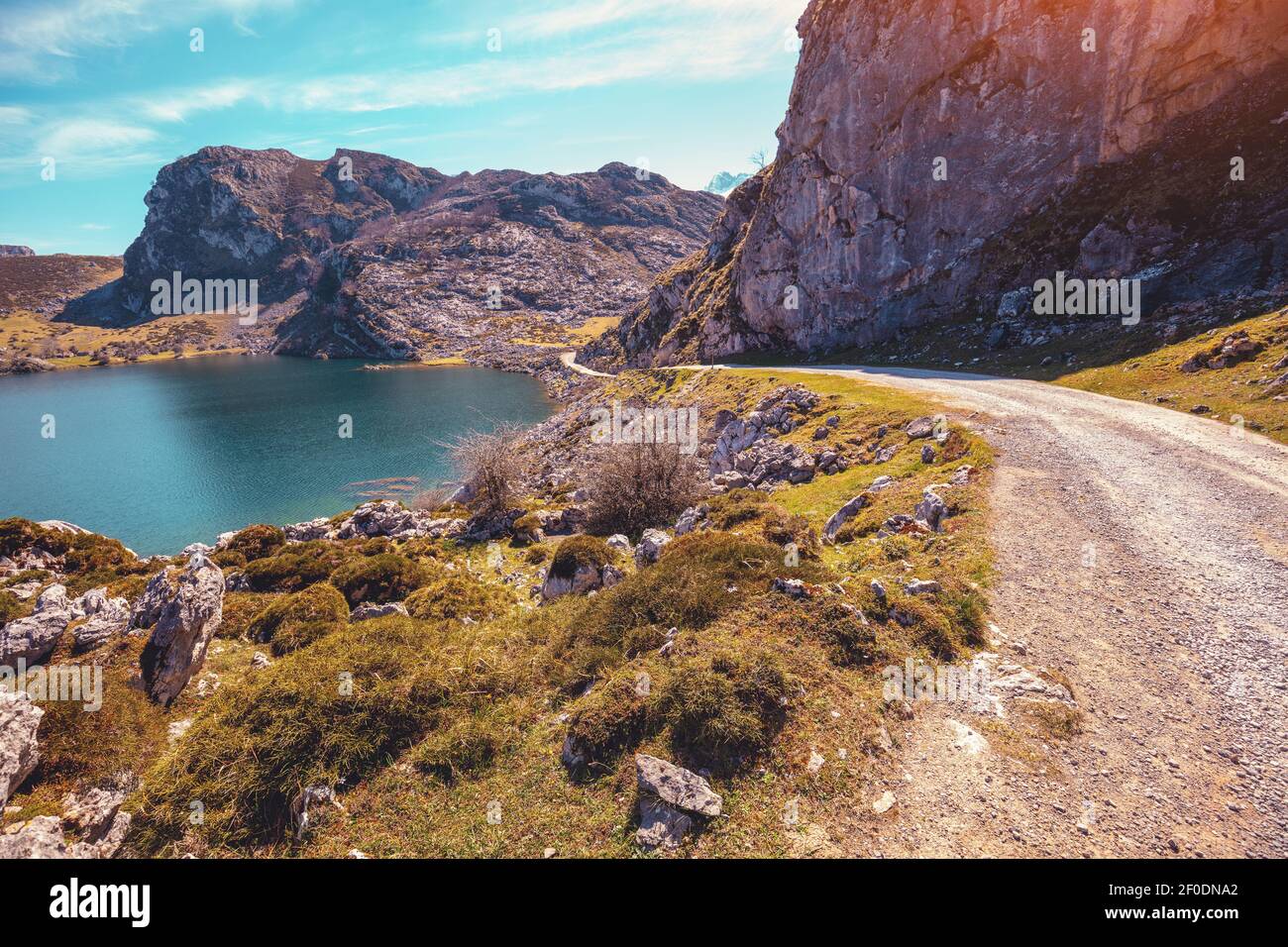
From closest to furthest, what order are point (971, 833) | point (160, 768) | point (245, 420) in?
point (971, 833)
point (160, 768)
point (245, 420)

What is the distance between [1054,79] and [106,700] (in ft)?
288

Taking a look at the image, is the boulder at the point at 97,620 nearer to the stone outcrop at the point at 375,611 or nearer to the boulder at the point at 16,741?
the boulder at the point at 16,741

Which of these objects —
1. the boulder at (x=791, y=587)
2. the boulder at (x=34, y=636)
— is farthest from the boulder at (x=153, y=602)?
the boulder at (x=791, y=587)

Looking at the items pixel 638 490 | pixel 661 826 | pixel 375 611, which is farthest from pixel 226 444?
pixel 661 826

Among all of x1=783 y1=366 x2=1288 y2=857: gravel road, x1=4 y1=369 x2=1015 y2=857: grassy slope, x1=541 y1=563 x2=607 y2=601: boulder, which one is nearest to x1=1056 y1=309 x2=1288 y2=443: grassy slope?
x1=783 y1=366 x2=1288 y2=857: gravel road

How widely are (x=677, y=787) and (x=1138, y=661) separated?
35.2 feet

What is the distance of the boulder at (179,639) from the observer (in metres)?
14.8

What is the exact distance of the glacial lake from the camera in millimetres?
54781

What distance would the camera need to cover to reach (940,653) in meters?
12.4

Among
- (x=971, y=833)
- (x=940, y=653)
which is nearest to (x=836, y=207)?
(x=940, y=653)

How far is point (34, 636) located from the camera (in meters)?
14.8

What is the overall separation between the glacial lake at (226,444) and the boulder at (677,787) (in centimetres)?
5435

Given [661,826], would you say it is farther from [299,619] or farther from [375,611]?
[299,619]
